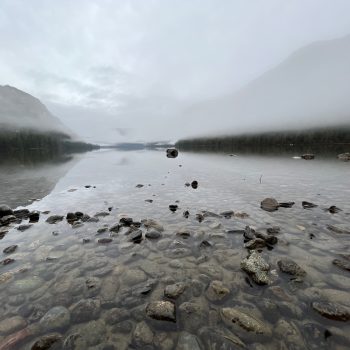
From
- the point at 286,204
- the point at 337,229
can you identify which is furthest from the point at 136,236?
the point at 286,204

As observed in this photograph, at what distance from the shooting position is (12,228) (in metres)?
12.2

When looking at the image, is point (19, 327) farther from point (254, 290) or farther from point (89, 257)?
point (254, 290)

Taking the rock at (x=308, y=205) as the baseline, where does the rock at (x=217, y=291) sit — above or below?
below

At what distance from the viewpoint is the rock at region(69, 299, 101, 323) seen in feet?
18.7

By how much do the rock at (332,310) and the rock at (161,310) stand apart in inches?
150

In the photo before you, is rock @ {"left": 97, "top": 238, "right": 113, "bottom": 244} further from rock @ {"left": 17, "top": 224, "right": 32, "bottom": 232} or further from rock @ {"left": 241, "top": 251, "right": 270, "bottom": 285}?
rock @ {"left": 241, "top": 251, "right": 270, "bottom": 285}

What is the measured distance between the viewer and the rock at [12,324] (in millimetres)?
5285

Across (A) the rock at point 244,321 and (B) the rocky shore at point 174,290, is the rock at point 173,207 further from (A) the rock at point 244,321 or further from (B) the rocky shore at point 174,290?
(A) the rock at point 244,321

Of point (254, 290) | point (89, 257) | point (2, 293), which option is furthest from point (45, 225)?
point (254, 290)

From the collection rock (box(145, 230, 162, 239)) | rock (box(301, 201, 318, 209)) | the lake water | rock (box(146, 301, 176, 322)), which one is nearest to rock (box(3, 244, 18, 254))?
the lake water

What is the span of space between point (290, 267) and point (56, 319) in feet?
24.3

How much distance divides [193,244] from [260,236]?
10.3 feet

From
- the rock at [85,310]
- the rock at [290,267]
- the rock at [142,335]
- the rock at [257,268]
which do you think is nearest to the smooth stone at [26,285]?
the rock at [85,310]

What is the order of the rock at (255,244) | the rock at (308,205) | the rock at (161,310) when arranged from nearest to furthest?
the rock at (161,310)
the rock at (255,244)
the rock at (308,205)
